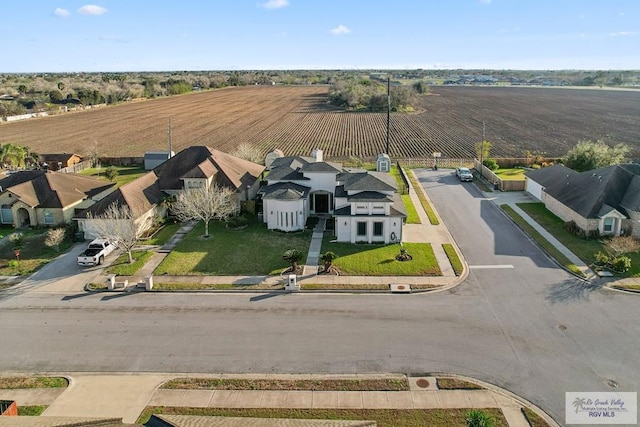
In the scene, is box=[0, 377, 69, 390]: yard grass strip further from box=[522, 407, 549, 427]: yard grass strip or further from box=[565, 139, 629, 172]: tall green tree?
box=[565, 139, 629, 172]: tall green tree

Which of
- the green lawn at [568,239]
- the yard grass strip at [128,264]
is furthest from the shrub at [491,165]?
the yard grass strip at [128,264]

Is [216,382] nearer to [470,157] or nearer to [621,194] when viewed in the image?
[621,194]

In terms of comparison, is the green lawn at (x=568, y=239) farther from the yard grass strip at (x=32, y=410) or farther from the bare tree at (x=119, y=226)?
the yard grass strip at (x=32, y=410)

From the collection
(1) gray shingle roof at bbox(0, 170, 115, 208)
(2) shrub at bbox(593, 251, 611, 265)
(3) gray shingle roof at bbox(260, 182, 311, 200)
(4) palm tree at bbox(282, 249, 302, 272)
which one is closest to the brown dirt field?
(3) gray shingle roof at bbox(260, 182, 311, 200)

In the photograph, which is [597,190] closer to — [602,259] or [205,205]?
[602,259]

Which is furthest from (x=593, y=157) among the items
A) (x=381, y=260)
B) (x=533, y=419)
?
(x=533, y=419)

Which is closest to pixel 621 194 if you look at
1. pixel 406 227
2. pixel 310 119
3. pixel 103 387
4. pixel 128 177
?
pixel 406 227
